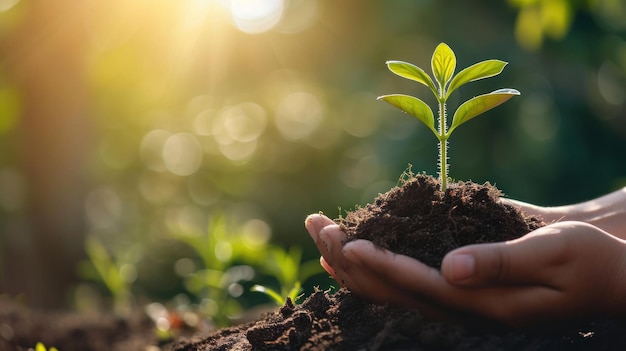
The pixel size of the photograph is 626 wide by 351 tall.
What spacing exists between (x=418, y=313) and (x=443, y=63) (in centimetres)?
65

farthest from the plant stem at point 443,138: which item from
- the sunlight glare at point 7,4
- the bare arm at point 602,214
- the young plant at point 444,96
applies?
the sunlight glare at point 7,4

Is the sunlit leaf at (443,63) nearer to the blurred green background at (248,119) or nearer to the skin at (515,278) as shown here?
the skin at (515,278)

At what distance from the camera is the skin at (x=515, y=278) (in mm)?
1243

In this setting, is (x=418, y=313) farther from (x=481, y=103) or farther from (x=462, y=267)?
(x=481, y=103)

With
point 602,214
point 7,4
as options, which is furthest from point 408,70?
point 7,4

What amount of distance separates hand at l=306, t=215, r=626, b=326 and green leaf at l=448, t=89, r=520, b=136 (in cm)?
33

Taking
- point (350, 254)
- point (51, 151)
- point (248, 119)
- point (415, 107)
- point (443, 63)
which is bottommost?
point (350, 254)

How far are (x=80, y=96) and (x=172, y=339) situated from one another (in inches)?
165

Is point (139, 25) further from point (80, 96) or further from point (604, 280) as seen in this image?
point (604, 280)

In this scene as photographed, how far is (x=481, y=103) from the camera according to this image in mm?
1500

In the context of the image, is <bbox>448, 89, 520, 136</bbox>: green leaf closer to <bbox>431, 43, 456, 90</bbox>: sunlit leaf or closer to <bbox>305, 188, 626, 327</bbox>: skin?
<bbox>431, 43, 456, 90</bbox>: sunlit leaf

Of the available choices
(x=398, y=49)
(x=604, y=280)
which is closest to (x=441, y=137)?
(x=604, y=280)

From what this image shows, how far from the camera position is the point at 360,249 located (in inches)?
53.6

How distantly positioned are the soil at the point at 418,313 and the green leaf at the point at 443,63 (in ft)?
0.88
